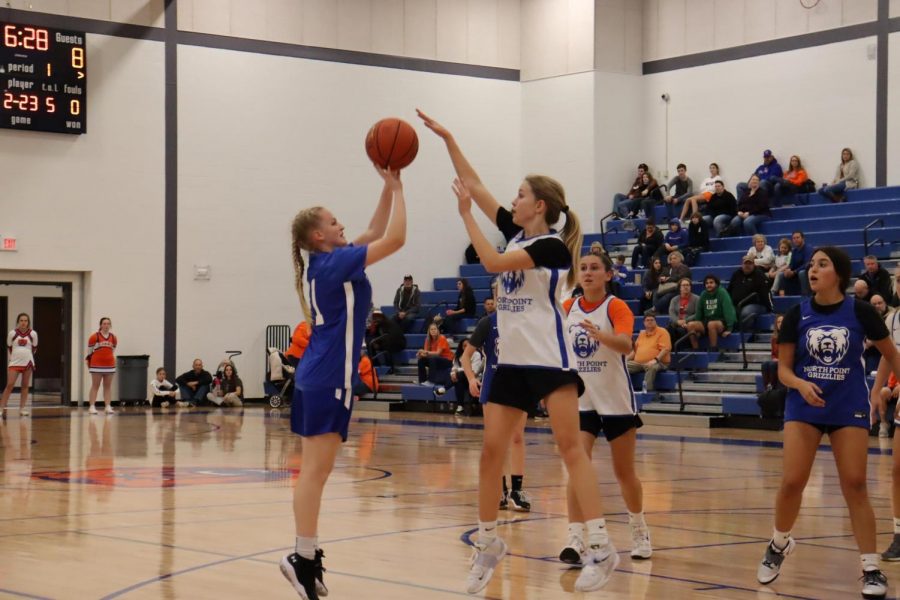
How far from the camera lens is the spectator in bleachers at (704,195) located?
22.4 metres

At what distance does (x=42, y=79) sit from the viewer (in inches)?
818

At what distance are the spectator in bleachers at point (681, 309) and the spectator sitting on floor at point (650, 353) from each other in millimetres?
550

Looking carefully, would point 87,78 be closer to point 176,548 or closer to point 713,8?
point 713,8

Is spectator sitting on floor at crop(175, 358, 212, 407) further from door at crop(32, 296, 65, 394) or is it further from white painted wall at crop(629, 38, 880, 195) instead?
white painted wall at crop(629, 38, 880, 195)

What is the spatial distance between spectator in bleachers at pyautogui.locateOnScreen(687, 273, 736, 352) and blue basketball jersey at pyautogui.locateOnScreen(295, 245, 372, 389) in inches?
530

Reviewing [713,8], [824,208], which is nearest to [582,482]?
[824,208]

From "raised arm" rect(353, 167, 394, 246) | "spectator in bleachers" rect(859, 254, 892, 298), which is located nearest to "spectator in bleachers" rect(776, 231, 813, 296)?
"spectator in bleachers" rect(859, 254, 892, 298)

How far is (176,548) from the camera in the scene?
256 inches

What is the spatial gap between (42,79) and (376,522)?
611 inches

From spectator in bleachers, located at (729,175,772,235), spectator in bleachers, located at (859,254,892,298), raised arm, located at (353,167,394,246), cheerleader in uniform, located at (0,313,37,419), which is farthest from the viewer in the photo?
spectator in bleachers, located at (729,175,772,235)

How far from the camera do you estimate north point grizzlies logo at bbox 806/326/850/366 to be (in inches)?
223

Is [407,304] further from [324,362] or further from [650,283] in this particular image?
[324,362]

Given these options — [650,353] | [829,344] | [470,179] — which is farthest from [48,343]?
[829,344]

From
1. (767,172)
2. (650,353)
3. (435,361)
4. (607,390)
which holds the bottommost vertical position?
(435,361)
